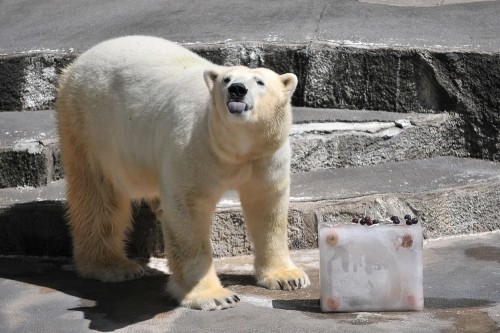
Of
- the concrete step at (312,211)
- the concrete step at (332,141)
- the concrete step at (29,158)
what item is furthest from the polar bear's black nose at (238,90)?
the concrete step at (29,158)

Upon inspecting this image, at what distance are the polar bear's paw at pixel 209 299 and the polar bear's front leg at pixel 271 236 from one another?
11.5 inches

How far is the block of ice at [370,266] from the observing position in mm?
3541

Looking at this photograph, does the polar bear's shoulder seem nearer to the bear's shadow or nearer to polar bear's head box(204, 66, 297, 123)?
polar bear's head box(204, 66, 297, 123)

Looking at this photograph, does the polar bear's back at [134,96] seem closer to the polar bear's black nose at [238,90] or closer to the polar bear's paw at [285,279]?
the polar bear's black nose at [238,90]

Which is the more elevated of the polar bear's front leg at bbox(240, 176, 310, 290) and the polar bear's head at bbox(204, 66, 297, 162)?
the polar bear's head at bbox(204, 66, 297, 162)

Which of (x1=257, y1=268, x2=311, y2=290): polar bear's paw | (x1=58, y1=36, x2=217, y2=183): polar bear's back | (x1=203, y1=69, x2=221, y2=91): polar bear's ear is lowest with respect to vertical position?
(x1=257, y1=268, x2=311, y2=290): polar bear's paw

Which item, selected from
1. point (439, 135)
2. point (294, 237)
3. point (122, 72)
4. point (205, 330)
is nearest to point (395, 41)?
point (439, 135)

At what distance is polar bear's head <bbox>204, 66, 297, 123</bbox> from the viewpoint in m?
3.51

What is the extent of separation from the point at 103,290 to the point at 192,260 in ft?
1.82

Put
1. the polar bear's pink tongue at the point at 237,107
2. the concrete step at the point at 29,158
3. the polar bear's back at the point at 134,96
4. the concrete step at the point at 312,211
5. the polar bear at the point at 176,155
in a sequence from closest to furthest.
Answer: the polar bear's pink tongue at the point at 237,107 < the polar bear at the point at 176,155 < the polar bear's back at the point at 134,96 < the concrete step at the point at 312,211 < the concrete step at the point at 29,158

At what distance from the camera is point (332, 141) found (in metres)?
5.11

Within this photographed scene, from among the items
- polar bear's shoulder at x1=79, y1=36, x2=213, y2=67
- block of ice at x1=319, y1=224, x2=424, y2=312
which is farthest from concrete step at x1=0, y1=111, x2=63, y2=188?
block of ice at x1=319, y1=224, x2=424, y2=312

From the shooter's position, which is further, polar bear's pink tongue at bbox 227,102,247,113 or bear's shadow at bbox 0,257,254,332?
bear's shadow at bbox 0,257,254,332

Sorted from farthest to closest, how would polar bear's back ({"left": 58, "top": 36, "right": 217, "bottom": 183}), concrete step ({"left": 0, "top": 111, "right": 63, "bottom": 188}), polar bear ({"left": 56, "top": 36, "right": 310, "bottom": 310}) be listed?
concrete step ({"left": 0, "top": 111, "right": 63, "bottom": 188}) → polar bear's back ({"left": 58, "top": 36, "right": 217, "bottom": 183}) → polar bear ({"left": 56, "top": 36, "right": 310, "bottom": 310})
